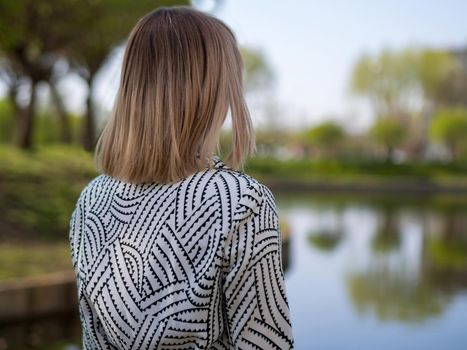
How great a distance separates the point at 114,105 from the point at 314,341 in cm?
479

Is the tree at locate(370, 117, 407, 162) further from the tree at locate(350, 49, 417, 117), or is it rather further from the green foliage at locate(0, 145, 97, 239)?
the green foliage at locate(0, 145, 97, 239)

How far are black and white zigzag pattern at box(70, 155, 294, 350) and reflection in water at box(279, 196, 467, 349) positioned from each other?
4.57m

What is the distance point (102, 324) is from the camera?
106 cm

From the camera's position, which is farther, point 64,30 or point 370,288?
point 64,30

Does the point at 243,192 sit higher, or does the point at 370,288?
the point at 243,192

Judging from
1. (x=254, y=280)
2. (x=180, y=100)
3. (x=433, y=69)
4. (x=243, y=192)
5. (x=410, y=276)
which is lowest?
(x=410, y=276)

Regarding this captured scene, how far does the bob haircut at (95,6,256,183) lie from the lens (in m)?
0.97

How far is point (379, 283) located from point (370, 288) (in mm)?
311

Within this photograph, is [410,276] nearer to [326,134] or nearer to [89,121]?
[89,121]

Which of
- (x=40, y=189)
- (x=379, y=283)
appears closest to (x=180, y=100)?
(x=379, y=283)

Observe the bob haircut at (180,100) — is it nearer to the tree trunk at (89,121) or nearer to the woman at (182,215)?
the woman at (182,215)

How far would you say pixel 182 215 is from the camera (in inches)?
37.5

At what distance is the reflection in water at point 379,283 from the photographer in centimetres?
586

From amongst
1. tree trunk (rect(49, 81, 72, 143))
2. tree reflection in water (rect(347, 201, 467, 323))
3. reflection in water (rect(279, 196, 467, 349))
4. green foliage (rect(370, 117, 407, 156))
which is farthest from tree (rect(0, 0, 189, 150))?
green foliage (rect(370, 117, 407, 156))
